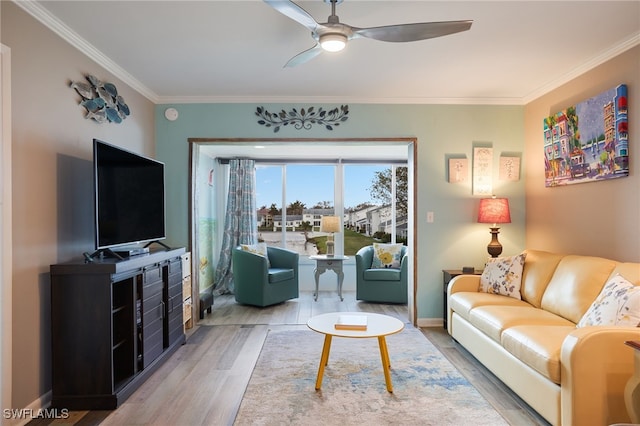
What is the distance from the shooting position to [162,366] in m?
3.18

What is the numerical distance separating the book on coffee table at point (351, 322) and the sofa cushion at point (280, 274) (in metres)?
2.26

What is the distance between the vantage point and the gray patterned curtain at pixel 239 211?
20.8 ft

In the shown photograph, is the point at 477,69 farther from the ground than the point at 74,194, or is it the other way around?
the point at 477,69

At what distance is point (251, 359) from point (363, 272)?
2.45m

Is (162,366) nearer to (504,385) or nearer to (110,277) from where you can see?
(110,277)

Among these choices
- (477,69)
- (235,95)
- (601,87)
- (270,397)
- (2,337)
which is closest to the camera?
(2,337)

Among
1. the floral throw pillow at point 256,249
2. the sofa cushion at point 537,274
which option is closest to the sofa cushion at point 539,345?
the sofa cushion at point 537,274

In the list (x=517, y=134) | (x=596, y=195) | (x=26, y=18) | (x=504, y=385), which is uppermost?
(x=26, y=18)

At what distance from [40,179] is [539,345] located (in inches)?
125

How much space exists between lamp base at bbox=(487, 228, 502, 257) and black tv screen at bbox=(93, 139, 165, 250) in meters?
3.28

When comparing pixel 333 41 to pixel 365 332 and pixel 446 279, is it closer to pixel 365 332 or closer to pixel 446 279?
pixel 365 332

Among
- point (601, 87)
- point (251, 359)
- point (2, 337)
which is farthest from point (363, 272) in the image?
point (2, 337)

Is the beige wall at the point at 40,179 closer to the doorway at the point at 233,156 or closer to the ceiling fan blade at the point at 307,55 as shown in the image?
the ceiling fan blade at the point at 307,55

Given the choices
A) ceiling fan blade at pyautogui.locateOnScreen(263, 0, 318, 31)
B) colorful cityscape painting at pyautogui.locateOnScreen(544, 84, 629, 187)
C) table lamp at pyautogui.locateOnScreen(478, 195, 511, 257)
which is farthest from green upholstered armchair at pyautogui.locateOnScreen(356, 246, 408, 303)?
ceiling fan blade at pyautogui.locateOnScreen(263, 0, 318, 31)
